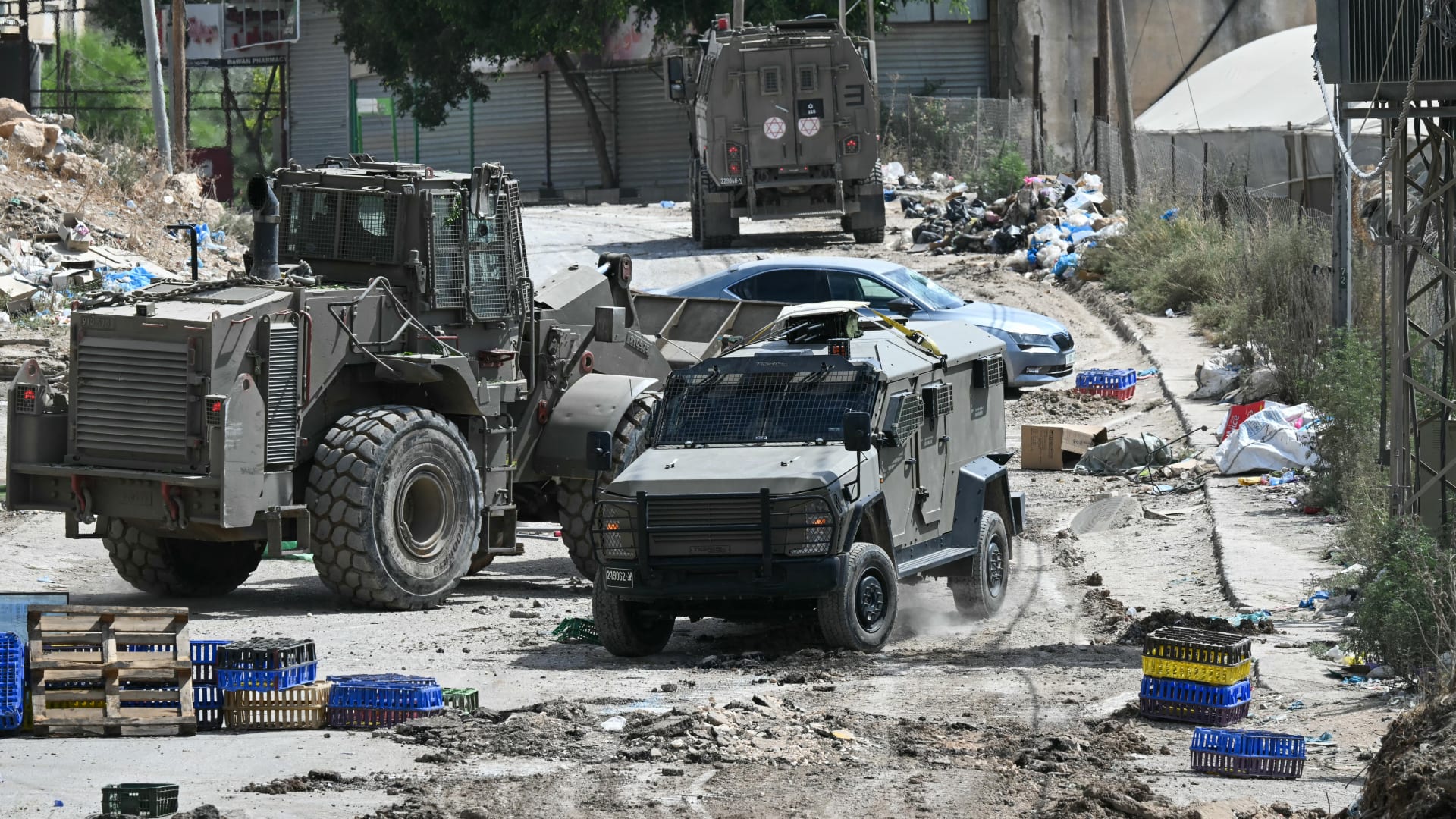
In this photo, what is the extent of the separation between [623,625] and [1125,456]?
30.4ft

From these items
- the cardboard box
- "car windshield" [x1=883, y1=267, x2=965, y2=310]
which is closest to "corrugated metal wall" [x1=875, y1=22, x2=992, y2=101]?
"car windshield" [x1=883, y1=267, x2=965, y2=310]

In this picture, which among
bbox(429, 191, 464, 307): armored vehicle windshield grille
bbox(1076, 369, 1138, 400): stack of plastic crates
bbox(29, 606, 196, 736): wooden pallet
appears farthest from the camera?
bbox(1076, 369, 1138, 400): stack of plastic crates

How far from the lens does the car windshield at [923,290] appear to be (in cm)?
2162

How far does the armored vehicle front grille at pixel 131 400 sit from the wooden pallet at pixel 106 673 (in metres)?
3.01

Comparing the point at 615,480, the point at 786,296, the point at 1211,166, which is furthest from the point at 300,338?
the point at 1211,166

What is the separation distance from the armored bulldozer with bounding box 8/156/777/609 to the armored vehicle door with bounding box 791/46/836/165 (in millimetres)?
15877

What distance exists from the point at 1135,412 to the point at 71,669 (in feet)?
49.5

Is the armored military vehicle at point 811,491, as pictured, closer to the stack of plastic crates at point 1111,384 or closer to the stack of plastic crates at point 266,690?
the stack of plastic crates at point 266,690

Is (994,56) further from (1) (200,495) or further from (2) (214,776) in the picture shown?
(2) (214,776)

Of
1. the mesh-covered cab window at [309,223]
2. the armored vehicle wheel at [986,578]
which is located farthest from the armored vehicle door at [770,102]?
the armored vehicle wheel at [986,578]

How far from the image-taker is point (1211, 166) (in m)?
33.4

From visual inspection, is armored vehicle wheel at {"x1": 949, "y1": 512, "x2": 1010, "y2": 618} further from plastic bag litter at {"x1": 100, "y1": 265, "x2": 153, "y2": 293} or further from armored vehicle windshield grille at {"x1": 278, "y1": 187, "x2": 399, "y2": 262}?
plastic bag litter at {"x1": 100, "y1": 265, "x2": 153, "y2": 293}

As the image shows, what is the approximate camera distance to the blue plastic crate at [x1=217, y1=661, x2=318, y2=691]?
956cm

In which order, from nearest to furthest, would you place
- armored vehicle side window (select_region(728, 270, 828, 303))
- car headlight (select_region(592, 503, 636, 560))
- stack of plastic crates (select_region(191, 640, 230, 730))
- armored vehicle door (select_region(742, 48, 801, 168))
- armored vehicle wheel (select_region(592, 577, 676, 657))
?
stack of plastic crates (select_region(191, 640, 230, 730)) < car headlight (select_region(592, 503, 636, 560)) < armored vehicle wheel (select_region(592, 577, 676, 657)) < armored vehicle side window (select_region(728, 270, 828, 303)) < armored vehicle door (select_region(742, 48, 801, 168))
